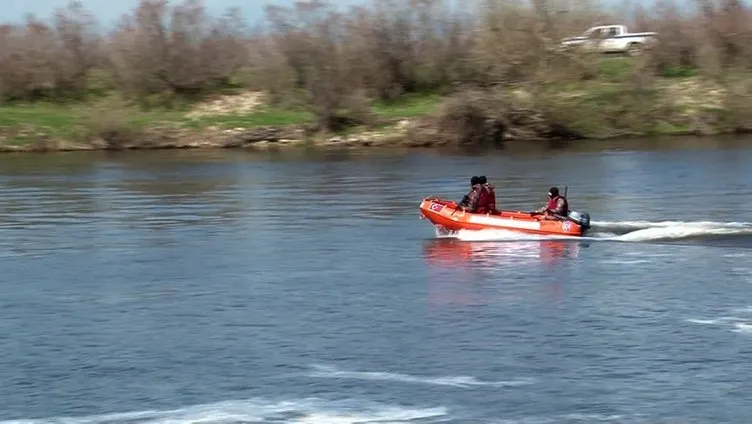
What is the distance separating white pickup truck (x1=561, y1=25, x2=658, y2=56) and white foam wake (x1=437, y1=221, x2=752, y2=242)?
41.6m

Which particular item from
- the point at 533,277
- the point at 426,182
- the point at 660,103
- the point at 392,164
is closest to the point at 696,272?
the point at 533,277

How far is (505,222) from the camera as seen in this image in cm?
3572

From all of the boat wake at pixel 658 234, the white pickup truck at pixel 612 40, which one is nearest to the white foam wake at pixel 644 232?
the boat wake at pixel 658 234

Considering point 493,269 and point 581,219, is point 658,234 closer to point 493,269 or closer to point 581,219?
point 581,219

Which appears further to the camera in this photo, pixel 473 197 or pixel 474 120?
pixel 474 120

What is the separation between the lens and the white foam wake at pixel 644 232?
35.4 metres

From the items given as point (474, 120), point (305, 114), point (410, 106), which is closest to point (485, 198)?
point (474, 120)

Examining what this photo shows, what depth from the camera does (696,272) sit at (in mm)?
30875

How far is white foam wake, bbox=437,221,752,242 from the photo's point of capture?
35.4 meters

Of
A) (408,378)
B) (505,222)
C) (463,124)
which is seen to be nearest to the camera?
(408,378)

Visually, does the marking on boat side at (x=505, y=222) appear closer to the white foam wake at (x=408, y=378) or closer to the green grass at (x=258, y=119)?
the white foam wake at (x=408, y=378)

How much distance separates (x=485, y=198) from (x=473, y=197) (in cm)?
31

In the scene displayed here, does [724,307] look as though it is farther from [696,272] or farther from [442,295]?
[442,295]

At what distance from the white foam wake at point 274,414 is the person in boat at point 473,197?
15.1m
